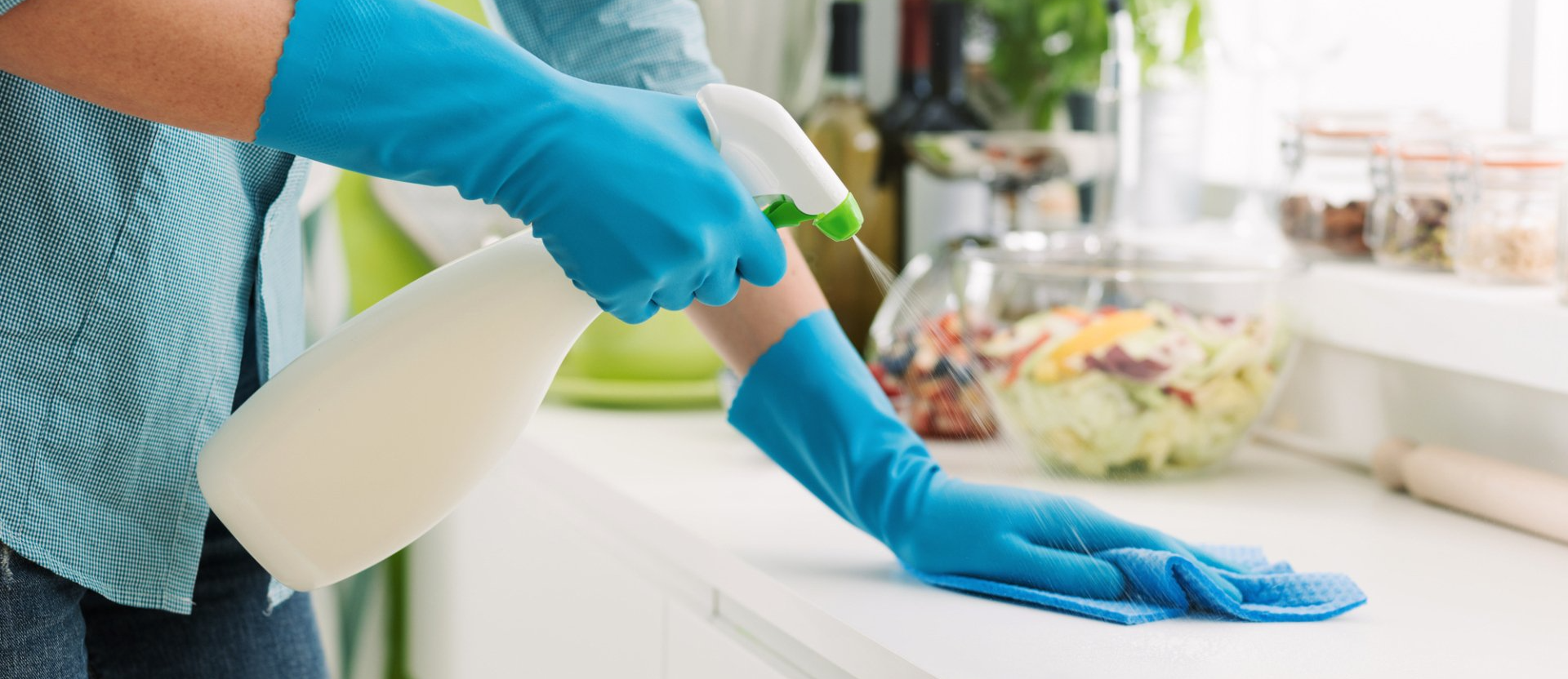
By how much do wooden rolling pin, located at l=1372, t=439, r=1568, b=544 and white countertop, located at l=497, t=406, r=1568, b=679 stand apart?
0.01m

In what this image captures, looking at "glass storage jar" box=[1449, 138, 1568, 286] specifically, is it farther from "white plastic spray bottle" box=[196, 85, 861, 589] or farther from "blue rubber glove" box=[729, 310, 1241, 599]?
"white plastic spray bottle" box=[196, 85, 861, 589]

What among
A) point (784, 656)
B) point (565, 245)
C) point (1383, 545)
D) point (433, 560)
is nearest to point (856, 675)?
point (784, 656)

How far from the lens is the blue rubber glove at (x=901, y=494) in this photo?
743mm

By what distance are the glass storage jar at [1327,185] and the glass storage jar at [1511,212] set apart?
131 mm

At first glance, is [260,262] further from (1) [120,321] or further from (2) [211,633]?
(2) [211,633]

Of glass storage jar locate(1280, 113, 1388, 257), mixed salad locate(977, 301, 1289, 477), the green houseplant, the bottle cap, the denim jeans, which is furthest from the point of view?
the green houseplant

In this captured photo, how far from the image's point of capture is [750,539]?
886 mm

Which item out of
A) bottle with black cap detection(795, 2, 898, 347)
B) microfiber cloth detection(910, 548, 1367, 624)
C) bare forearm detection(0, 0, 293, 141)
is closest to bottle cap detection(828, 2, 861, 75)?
bottle with black cap detection(795, 2, 898, 347)

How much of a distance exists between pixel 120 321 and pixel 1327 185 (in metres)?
0.94

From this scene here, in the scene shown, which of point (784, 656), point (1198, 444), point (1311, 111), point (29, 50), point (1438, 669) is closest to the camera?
point (29, 50)

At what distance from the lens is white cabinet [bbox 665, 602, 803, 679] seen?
0.81 m

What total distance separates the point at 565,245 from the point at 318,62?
0.12 metres

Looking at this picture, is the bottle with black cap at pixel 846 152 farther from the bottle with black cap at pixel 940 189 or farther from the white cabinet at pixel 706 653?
the white cabinet at pixel 706 653

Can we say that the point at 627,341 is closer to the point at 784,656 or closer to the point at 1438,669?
the point at 784,656
